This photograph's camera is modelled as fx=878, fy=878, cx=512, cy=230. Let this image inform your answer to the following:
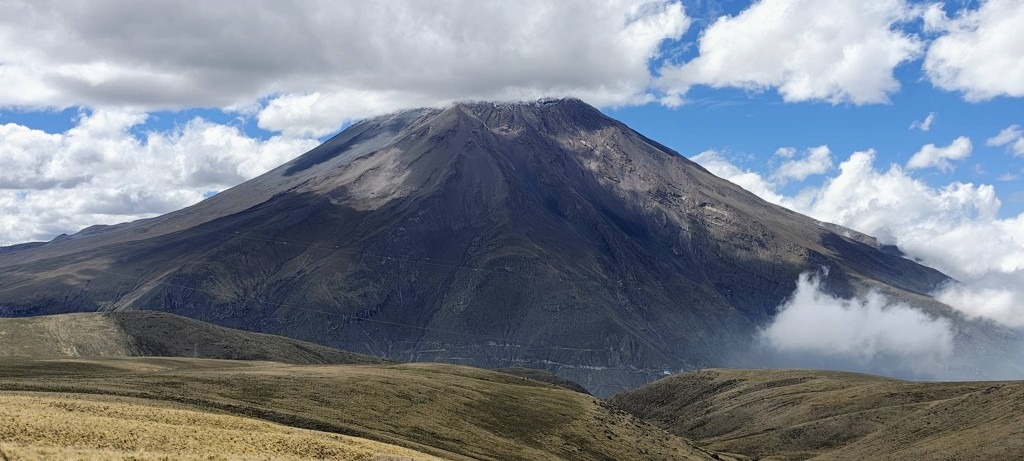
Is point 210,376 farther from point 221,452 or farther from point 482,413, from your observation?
point 221,452

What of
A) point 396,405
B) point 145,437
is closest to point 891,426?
point 396,405

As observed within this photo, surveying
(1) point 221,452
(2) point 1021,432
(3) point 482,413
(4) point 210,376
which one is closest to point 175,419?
(1) point 221,452

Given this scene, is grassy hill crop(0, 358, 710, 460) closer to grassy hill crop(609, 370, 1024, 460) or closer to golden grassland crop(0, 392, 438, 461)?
golden grassland crop(0, 392, 438, 461)

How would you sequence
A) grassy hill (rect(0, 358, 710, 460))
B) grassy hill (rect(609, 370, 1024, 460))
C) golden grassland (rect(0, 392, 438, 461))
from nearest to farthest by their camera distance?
1. golden grassland (rect(0, 392, 438, 461))
2. grassy hill (rect(0, 358, 710, 460))
3. grassy hill (rect(609, 370, 1024, 460))

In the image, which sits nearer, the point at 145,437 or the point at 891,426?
the point at 145,437

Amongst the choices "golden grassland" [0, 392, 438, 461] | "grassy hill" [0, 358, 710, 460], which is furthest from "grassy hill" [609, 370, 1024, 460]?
"golden grassland" [0, 392, 438, 461]

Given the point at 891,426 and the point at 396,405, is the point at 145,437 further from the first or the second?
the point at 891,426
